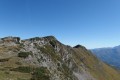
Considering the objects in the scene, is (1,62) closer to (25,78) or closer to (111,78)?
Result: (25,78)

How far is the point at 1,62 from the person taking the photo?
4197cm

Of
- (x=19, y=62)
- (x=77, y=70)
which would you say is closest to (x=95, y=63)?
(x=77, y=70)

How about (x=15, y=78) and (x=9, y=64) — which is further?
(x=9, y=64)

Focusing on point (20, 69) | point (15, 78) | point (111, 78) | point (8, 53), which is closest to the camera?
point (15, 78)

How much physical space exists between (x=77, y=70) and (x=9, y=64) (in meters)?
78.4

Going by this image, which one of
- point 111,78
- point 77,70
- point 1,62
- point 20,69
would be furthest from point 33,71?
point 111,78

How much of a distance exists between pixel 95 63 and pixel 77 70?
65047 millimetres

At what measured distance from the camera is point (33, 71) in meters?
38.3

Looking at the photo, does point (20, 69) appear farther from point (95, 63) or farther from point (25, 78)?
point (95, 63)

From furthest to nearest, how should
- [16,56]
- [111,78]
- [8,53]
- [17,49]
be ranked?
[111,78] → [17,49] → [8,53] → [16,56]

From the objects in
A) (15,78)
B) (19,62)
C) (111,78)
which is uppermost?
(19,62)

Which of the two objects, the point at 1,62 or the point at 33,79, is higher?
the point at 1,62

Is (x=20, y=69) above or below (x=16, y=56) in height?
below

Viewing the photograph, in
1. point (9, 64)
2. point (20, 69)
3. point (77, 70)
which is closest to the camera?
point (20, 69)
